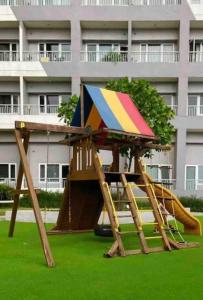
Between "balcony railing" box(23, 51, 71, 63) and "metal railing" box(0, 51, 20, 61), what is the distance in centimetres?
75

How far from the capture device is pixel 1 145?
28.0 meters

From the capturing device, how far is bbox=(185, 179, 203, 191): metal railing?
1063 inches

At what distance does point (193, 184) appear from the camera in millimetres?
27250

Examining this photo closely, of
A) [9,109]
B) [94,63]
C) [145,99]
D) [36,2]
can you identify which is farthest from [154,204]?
[36,2]

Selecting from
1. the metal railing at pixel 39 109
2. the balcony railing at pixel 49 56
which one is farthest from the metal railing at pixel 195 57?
the metal railing at pixel 39 109

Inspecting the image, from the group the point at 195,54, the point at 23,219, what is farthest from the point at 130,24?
the point at 23,219

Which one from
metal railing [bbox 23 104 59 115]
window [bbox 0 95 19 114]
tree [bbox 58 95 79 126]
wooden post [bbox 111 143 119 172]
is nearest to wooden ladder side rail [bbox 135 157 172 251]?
wooden post [bbox 111 143 119 172]

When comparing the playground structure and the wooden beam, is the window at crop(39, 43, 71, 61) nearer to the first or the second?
the playground structure

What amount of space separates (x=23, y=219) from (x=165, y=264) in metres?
8.73

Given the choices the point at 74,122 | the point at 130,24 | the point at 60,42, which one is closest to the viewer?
the point at 74,122

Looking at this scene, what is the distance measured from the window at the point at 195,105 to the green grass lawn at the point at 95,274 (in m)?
20.2

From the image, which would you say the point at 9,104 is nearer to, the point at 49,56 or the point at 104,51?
the point at 49,56

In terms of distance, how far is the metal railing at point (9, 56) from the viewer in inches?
1101

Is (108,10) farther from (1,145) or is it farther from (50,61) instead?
(1,145)
